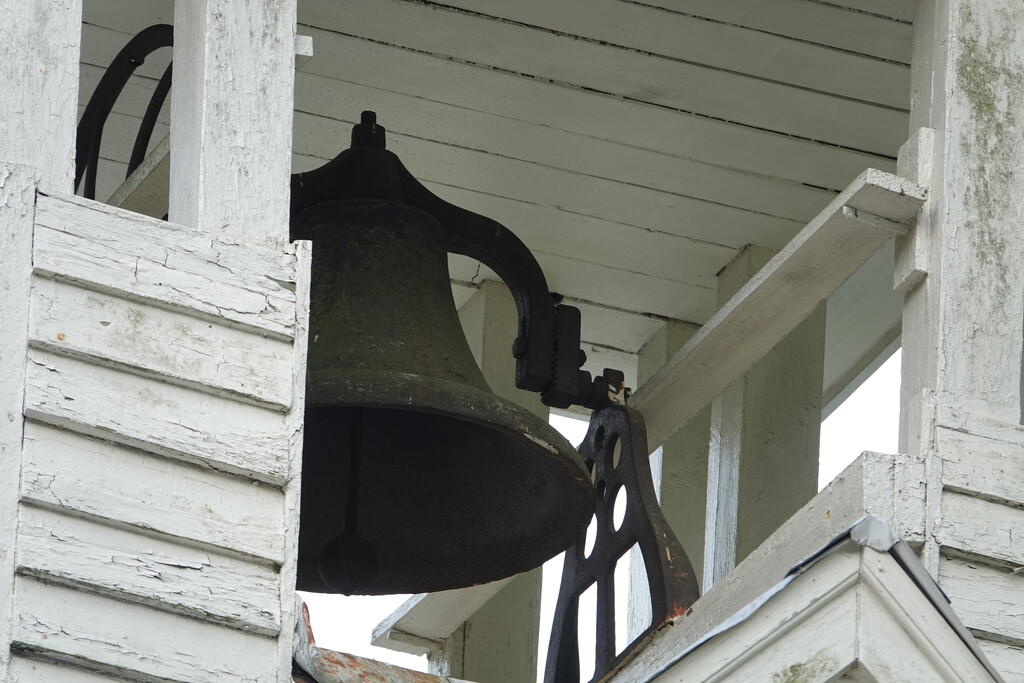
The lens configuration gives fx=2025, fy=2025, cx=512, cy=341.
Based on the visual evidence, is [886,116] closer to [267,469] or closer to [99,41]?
[99,41]

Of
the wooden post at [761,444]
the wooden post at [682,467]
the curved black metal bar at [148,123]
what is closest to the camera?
the curved black metal bar at [148,123]

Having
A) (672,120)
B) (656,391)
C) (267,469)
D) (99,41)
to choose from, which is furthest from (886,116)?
(267,469)

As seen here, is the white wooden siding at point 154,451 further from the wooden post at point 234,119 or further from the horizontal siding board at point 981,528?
the horizontal siding board at point 981,528

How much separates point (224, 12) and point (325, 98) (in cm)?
111

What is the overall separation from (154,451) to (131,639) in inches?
8.7

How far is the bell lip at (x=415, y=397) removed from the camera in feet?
8.86

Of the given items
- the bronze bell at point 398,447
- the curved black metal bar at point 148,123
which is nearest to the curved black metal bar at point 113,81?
the curved black metal bar at point 148,123

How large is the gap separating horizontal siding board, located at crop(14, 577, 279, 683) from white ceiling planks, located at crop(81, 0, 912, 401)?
1.48m

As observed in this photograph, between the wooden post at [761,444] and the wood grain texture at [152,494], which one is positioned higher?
the wooden post at [761,444]

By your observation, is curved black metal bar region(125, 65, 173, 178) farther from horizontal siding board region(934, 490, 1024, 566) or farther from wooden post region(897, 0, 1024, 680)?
horizontal siding board region(934, 490, 1024, 566)

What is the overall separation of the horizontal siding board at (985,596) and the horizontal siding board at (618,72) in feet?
3.98

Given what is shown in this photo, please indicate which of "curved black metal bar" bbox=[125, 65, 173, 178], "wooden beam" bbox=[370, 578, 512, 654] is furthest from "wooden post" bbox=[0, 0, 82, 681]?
"wooden beam" bbox=[370, 578, 512, 654]

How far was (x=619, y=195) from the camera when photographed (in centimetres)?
391

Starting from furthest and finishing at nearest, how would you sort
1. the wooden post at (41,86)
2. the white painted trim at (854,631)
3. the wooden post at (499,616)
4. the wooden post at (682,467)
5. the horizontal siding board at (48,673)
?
the wooden post at (682,467) → the wooden post at (499,616) → the wooden post at (41,86) → the horizontal siding board at (48,673) → the white painted trim at (854,631)
